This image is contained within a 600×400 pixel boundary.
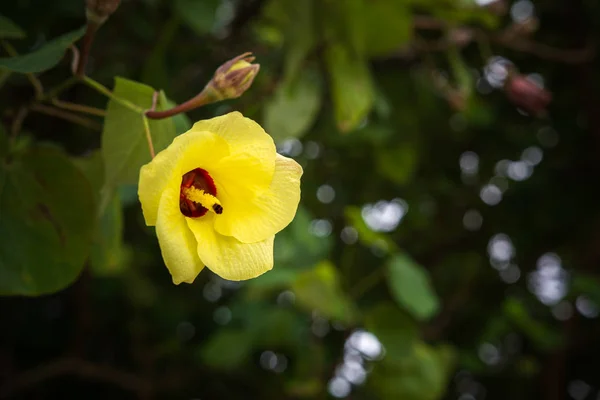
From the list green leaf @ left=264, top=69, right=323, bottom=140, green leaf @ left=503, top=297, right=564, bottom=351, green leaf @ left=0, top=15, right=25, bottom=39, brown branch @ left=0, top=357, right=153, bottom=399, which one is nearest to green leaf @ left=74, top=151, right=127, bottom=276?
green leaf @ left=0, top=15, right=25, bottom=39

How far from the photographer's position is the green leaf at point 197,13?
77cm

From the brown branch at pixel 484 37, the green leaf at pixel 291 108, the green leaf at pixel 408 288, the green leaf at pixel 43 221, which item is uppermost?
the green leaf at pixel 43 221

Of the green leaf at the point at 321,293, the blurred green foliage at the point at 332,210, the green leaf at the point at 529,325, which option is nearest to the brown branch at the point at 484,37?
the blurred green foliage at the point at 332,210

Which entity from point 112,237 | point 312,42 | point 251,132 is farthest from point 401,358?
point 251,132

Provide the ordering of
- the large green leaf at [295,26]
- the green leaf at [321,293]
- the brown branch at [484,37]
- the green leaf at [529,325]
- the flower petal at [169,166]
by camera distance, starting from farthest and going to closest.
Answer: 1. the green leaf at [529,325]
2. the brown branch at [484,37]
3. the green leaf at [321,293]
4. the large green leaf at [295,26]
5. the flower petal at [169,166]

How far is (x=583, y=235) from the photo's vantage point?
1.48 metres

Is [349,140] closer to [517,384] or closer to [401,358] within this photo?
[401,358]

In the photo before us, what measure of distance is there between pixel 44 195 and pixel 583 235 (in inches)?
52.6

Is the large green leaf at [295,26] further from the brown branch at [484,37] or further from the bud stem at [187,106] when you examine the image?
the bud stem at [187,106]

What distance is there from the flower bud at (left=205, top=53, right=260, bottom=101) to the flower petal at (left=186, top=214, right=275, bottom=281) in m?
0.07

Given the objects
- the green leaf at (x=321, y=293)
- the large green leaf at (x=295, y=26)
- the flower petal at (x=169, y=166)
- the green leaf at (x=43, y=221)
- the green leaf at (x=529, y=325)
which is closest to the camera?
the flower petal at (x=169, y=166)

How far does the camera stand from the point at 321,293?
0.91 metres

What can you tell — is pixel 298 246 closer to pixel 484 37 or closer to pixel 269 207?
pixel 484 37

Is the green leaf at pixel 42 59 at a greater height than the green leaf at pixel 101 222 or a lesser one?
greater
